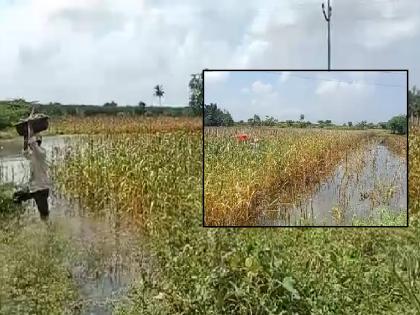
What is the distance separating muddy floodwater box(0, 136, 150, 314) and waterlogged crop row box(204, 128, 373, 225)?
46cm

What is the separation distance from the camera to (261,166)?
4.22m

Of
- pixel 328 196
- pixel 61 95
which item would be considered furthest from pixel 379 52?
pixel 61 95

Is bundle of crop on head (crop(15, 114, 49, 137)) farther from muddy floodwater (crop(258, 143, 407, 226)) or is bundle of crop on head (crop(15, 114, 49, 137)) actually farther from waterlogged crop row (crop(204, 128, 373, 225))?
muddy floodwater (crop(258, 143, 407, 226))

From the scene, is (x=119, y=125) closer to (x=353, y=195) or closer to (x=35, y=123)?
(x=35, y=123)

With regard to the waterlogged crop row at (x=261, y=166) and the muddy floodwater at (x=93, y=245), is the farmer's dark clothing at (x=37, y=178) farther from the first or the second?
the waterlogged crop row at (x=261, y=166)

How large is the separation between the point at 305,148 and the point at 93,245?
3.68ft

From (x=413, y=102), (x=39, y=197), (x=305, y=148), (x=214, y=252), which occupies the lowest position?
(x=214, y=252)

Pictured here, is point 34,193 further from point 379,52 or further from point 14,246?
point 379,52

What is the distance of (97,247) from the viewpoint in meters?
4.48

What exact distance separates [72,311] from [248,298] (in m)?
0.85

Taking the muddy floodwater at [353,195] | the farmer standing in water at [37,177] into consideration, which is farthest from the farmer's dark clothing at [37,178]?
the muddy floodwater at [353,195]

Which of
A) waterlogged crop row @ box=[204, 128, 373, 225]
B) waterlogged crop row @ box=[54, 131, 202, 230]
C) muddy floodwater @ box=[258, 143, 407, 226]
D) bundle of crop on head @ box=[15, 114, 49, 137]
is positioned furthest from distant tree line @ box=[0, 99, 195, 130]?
muddy floodwater @ box=[258, 143, 407, 226]

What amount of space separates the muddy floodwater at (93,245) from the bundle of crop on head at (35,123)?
2.7 inches

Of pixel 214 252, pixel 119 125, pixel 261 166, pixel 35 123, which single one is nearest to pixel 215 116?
pixel 261 166
